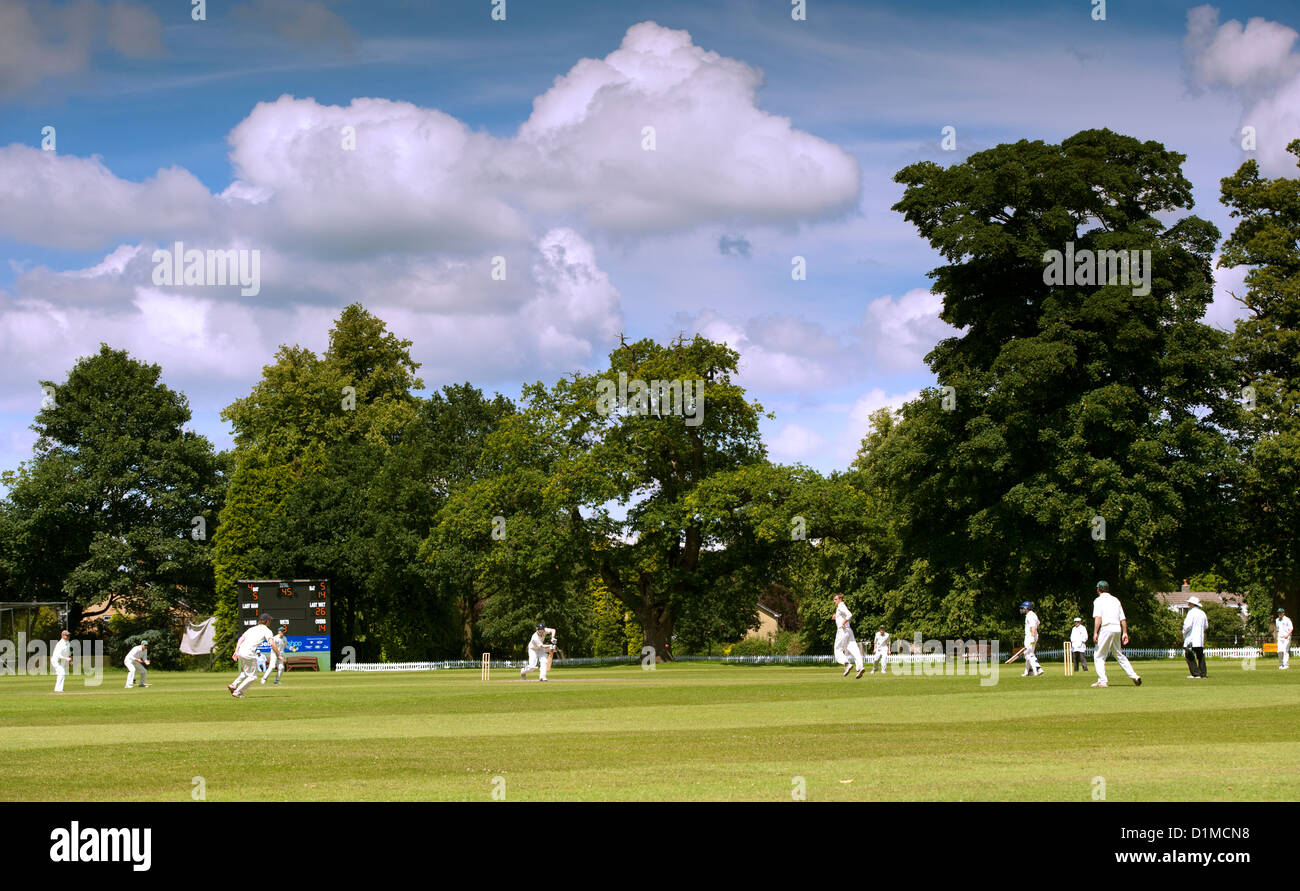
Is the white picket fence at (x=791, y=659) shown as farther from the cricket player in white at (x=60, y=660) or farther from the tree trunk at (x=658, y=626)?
the cricket player in white at (x=60, y=660)

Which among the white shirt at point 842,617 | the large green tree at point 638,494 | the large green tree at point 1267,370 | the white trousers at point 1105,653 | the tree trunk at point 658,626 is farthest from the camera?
the tree trunk at point 658,626

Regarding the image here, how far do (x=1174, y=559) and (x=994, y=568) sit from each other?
6643 millimetres

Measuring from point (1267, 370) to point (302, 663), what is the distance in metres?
43.2

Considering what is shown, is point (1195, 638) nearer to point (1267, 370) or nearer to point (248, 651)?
point (248, 651)

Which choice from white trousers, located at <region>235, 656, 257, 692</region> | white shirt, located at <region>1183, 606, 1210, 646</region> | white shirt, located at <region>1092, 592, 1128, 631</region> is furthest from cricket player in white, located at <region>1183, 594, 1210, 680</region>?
white trousers, located at <region>235, 656, 257, 692</region>

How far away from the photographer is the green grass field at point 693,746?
11.0 m

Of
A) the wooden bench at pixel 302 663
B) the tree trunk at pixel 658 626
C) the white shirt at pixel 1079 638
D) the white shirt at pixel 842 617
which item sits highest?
the white shirt at pixel 842 617

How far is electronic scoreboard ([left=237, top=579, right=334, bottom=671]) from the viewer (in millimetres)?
56844

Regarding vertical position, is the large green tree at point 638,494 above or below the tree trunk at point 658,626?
above

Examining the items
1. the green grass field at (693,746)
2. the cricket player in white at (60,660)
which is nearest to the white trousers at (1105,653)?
the green grass field at (693,746)

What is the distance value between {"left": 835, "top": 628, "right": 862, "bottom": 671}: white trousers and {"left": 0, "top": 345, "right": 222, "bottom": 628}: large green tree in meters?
45.9

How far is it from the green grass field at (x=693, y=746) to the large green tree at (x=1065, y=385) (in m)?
18.5

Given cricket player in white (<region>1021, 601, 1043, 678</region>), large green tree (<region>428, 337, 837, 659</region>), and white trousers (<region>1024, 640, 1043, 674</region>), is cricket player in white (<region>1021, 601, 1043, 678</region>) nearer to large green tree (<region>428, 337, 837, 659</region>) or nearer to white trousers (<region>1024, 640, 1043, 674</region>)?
white trousers (<region>1024, 640, 1043, 674</region>)
